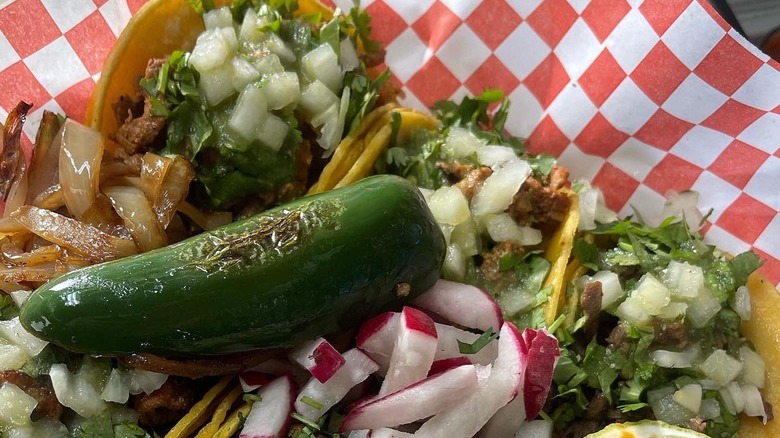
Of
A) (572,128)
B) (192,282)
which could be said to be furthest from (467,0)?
(192,282)

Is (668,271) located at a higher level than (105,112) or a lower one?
lower

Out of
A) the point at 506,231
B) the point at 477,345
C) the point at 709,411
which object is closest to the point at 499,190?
the point at 506,231

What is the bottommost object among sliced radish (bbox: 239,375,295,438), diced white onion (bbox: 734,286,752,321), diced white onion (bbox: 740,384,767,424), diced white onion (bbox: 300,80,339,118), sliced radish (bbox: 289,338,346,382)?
diced white onion (bbox: 740,384,767,424)

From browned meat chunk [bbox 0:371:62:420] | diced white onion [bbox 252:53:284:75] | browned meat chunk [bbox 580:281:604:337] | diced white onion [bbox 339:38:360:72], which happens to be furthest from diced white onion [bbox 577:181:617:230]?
browned meat chunk [bbox 0:371:62:420]

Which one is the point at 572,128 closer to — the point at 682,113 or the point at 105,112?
the point at 682,113

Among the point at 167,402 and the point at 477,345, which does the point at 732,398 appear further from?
the point at 167,402

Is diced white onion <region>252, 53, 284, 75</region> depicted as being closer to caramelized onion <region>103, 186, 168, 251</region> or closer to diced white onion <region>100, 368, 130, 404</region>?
caramelized onion <region>103, 186, 168, 251</region>
